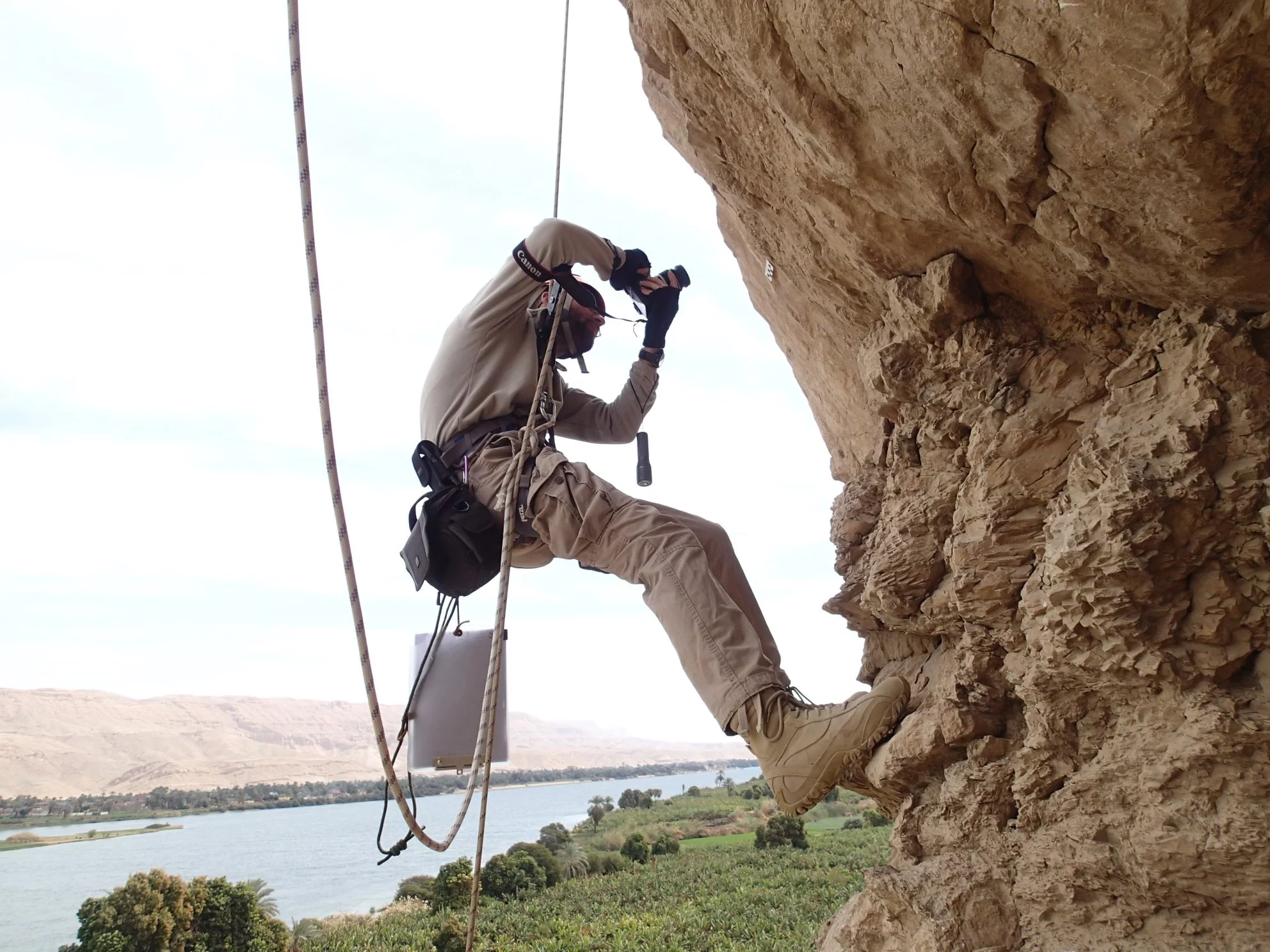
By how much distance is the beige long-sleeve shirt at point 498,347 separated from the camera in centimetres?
324

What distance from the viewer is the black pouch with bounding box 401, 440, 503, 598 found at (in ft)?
10.1

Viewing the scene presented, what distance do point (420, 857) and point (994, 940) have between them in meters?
22.9

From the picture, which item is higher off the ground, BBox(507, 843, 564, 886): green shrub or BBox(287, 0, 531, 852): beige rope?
BBox(287, 0, 531, 852): beige rope

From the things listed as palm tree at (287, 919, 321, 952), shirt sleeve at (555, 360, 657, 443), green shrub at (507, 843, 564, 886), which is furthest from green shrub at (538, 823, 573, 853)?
shirt sleeve at (555, 360, 657, 443)

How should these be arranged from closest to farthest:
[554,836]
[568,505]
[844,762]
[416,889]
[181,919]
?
[844,762] < [568,505] < [181,919] < [416,889] < [554,836]

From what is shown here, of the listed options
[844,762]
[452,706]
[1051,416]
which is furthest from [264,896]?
[1051,416]

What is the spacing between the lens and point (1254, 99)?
1562 millimetres

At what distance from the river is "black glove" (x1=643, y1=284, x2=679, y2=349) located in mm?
13601

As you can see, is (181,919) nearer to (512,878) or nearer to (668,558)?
(512,878)

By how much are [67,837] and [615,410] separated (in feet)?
70.4

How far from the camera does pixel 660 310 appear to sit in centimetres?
353

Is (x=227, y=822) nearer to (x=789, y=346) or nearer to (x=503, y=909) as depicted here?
(x=503, y=909)

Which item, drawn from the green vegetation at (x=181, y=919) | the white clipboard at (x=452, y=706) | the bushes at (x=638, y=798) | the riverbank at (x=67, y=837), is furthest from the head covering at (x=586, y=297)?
the bushes at (x=638, y=798)

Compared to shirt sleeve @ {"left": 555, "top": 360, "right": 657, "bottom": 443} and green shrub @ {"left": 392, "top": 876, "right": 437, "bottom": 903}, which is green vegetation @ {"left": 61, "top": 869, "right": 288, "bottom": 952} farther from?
shirt sleeve @ {"left": 555, "top": 360, "right": 657, "bottom": 443}
